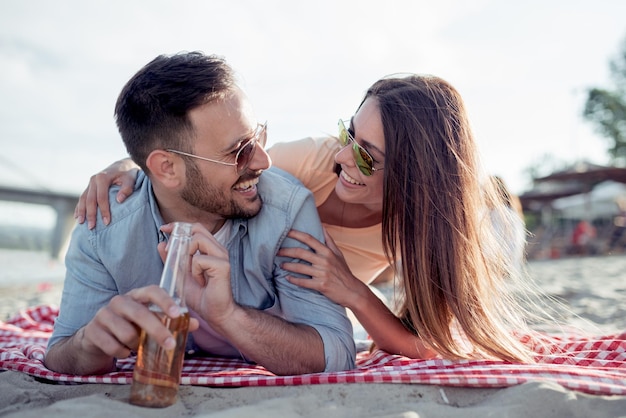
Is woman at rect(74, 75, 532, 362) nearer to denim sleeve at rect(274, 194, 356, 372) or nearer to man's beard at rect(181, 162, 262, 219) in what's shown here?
denim sleeve at rect(274, 194, 356, 372)

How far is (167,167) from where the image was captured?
247 cm

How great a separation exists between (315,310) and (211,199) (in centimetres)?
66

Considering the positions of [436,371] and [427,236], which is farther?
[427,236]

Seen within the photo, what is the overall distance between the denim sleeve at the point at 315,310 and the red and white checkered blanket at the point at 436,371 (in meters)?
0.10

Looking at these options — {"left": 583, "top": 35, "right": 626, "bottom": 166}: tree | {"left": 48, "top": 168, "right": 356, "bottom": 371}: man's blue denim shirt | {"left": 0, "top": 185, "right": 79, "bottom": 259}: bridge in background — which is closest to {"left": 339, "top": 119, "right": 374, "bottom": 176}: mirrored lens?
{"left": 48, "top": 168, "right": 356, "bottom": 371}: man's blue denim shirt

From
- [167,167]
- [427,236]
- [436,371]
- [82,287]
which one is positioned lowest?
[436,371]

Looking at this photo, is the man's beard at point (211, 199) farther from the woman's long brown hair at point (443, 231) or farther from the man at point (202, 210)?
the woman's long brown hair at point (443, 231)

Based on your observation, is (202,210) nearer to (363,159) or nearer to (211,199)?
(211,199)

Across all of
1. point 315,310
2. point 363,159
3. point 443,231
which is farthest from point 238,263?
point 443,231

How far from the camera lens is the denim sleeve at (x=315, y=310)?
2.18 metres

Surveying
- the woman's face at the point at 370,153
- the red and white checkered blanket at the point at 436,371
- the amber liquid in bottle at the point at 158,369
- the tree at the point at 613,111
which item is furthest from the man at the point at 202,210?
the tree at the point at 613,111

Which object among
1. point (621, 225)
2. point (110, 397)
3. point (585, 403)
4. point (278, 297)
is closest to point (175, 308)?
point (110, 397)

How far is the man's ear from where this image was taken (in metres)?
2.46

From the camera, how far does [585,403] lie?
1.67 m
